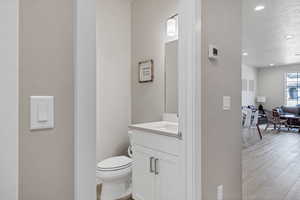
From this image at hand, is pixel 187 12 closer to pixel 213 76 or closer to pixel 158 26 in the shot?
pixel 213 76

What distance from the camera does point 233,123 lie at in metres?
1.81

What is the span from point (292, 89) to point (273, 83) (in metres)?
0.84

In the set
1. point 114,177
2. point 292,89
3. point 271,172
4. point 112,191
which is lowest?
point 271,172

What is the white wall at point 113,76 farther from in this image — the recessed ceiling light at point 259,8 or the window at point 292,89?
the window at point 292,89

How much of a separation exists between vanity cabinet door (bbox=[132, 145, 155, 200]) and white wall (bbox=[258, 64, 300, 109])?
9.96m

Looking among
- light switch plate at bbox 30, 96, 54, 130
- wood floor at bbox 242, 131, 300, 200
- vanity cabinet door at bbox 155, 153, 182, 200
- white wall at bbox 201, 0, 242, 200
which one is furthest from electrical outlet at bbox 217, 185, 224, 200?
light switch plate at bbox 30, 96, 54, 130

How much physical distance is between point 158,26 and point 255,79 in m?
9.25

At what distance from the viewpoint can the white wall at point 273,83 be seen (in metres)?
9.52

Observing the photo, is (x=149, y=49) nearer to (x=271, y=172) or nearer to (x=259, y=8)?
(x=259, y=8)

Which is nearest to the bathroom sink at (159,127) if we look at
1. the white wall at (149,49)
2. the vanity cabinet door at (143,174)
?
the vanity cabinet door at (143,174)

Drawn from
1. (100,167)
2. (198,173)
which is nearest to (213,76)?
(198,173)

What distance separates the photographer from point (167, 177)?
1696 millimetres
